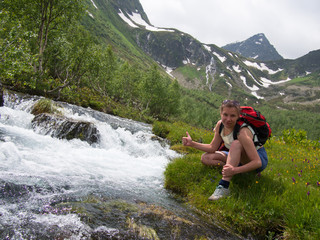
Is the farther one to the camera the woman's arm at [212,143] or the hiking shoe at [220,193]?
the woman's arm at [212,143]

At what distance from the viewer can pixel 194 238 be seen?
3420 millimetres

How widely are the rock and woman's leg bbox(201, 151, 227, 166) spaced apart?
28.5 ft

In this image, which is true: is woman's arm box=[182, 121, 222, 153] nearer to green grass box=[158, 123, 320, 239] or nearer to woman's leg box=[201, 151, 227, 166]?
woman's leg box=[201, 151, 227, 166]

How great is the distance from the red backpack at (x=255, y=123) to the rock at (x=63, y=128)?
10.1 meters

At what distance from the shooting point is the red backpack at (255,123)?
14.7 feet

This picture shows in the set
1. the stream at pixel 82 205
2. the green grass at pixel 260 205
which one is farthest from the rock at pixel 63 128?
the green grass at pixel 260 205

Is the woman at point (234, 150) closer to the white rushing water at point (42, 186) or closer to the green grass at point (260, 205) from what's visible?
the green grass at point (260, 205)

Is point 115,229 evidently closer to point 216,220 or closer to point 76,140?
point 216,220

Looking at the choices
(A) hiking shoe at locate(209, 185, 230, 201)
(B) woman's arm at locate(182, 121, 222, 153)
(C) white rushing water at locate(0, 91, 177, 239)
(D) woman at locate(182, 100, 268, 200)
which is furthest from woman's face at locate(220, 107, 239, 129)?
(C) white rushing water at locate(0, 91, 177, 239)

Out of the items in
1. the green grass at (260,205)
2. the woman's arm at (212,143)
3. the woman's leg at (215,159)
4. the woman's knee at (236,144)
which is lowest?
the green grass at (260,205)

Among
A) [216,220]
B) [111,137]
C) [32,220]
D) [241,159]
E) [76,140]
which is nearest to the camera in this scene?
[32,220]

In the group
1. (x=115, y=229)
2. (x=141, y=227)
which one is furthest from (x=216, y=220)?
(x=115, y=229)

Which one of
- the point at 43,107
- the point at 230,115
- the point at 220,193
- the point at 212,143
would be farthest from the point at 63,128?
the point at 230,115

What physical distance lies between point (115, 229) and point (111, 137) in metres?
11.4
